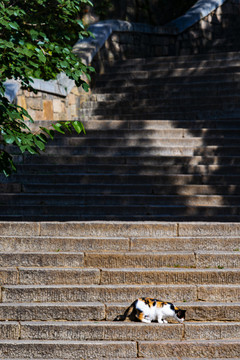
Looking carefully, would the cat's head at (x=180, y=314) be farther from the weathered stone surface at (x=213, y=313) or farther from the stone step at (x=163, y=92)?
the stone step at (x=163, y=92)

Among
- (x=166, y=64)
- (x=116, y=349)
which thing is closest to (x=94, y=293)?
(x=116, y=349)

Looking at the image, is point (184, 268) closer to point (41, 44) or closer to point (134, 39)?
point (41, 44)

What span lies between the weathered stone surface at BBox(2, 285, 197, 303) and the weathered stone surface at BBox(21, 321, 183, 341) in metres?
0.42

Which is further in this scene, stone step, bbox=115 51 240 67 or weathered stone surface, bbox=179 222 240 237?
stone step, bbox=115 51 240 67

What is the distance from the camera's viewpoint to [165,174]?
8.49 meters

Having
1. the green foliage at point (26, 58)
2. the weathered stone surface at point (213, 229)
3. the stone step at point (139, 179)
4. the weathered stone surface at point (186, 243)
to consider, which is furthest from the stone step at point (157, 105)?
the green foliage at point (26, 58)

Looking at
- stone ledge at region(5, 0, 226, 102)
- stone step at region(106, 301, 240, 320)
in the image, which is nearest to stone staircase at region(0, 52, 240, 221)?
stone ledge at region(5, 0, 226, 102)

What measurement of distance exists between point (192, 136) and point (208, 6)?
730 centimetres

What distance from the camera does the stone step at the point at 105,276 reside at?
5.79 m

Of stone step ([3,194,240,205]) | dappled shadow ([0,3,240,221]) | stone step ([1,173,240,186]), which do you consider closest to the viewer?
dappled shadow ([0,3,240,221])

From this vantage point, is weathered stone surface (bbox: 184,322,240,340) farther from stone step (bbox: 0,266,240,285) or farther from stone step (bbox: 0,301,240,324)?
stone step (bbox: 0,266,240,285)

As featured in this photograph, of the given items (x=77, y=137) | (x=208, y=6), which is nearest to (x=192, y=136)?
(x=77, y=137)

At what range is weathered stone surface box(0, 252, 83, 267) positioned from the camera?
19.7 ft

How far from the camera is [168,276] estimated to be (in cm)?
581
